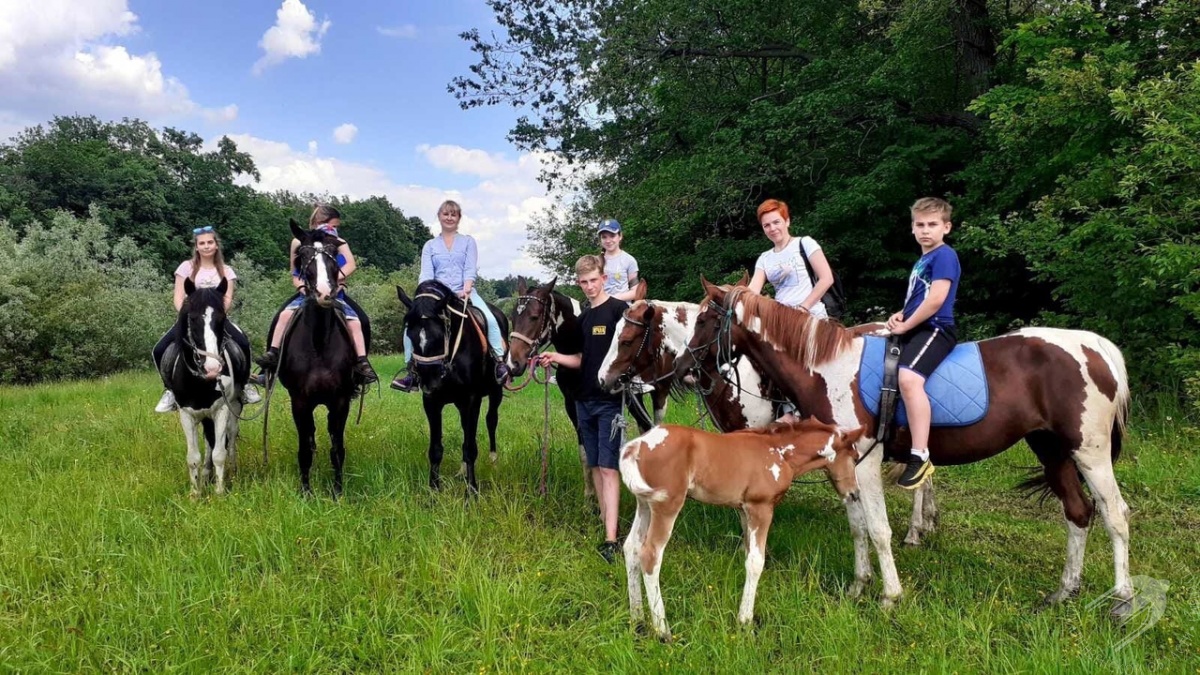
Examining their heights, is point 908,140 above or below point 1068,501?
above

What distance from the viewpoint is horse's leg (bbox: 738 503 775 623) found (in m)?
3.45

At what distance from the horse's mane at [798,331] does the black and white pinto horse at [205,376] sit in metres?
4.69

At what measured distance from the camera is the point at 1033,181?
10391 millimetres

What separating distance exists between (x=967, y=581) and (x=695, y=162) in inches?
440

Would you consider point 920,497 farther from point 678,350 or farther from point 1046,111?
point 1046,111

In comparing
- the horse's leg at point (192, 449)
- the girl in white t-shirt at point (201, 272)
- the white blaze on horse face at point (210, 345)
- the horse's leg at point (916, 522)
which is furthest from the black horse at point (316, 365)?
the horse's leg at point (916, 522)

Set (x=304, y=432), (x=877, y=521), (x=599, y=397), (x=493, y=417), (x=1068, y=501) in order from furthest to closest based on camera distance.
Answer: (x=493, y=417), (x=304, y=432), (x=599, y=397), (x=1068, y=501), (x=877, y=521)

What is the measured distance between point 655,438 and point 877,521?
67.1 inches

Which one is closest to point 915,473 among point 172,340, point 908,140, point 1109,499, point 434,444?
point 1109,499

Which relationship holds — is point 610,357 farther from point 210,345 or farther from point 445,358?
point 210,345

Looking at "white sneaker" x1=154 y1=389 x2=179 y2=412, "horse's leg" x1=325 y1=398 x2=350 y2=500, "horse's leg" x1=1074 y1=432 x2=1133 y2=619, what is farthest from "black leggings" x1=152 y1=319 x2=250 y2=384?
"horse's leg" x1=1074 y1=432 x2=1133 y2=619

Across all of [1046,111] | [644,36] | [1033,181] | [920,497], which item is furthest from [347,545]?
[644,36]

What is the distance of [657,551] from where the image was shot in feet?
11.0

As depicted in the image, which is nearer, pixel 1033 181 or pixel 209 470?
pixel 209 470
